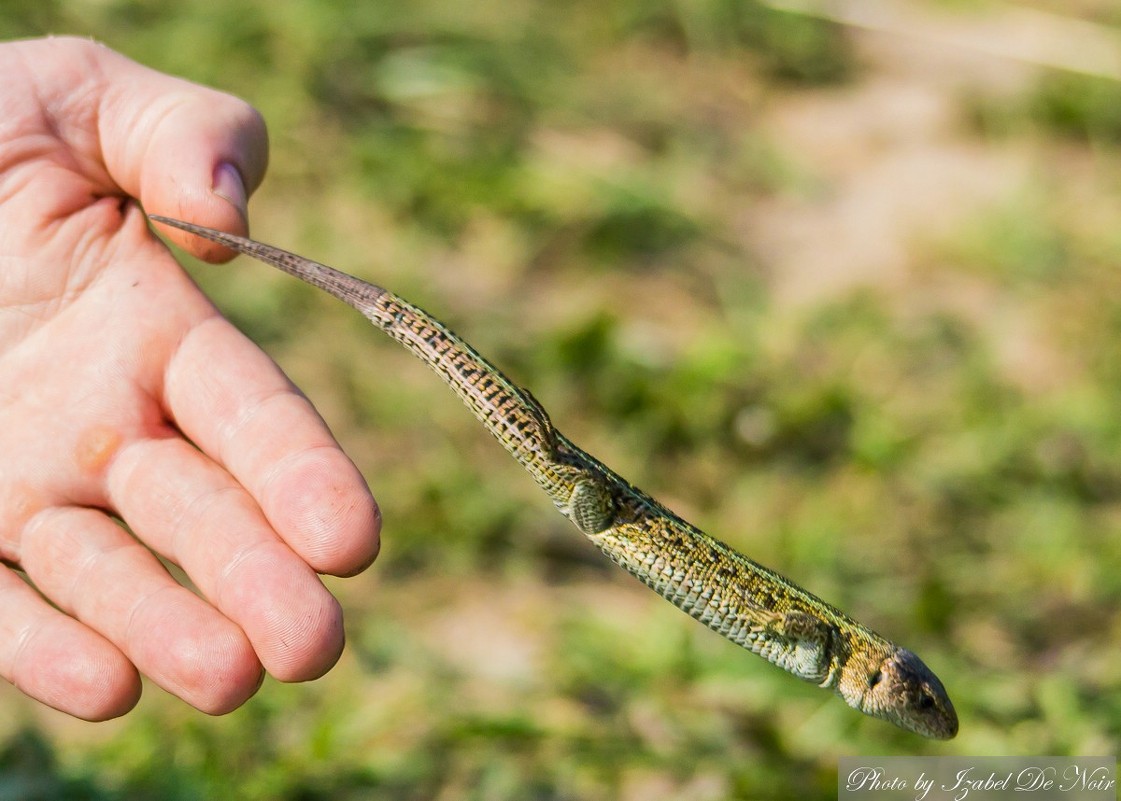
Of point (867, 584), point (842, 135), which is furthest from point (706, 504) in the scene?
point (842, 135)

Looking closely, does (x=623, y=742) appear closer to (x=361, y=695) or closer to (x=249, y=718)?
(x=361, y=695)

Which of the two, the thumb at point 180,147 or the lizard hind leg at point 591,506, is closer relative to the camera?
the thumb at point 180,147

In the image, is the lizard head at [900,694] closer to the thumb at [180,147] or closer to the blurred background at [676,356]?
the blurred background at [676,356]

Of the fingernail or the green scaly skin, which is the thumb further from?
the green scaly skin

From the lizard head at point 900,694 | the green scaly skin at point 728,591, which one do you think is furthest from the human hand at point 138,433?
the lizard head at point 900,694

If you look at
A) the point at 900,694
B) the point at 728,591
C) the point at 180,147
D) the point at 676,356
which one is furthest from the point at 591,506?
the point at 676,356

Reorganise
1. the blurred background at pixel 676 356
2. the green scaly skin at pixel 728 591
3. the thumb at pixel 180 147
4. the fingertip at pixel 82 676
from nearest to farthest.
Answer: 1. the fingertip at pixel 82 676
2. the thumb at pixel 180 147
3. the green scaly skin at pixel 728 591
4. the blurred background at pixel 676 356

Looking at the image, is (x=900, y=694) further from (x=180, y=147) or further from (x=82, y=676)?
(x=180, y=147)
